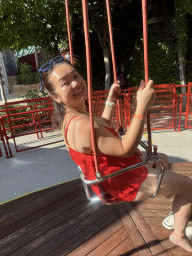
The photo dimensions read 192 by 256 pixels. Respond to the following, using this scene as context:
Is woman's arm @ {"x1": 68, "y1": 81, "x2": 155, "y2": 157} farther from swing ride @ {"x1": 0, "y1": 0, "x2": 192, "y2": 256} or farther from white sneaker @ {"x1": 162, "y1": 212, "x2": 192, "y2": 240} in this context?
white sneaker @ {"x1": 162, "y1": 212, "x2": 192, "y2": 240}

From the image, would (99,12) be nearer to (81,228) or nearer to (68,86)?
(68,86)

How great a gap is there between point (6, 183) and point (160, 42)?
7.83 m

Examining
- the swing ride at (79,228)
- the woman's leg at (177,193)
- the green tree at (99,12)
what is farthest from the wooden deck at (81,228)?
the green tree at (99,12)

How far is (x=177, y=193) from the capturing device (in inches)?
44.3

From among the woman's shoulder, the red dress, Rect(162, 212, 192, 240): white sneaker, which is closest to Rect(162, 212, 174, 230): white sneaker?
Rect(162, 212, 192, 240): white sneaker

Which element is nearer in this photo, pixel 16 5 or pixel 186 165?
pixel 186 165

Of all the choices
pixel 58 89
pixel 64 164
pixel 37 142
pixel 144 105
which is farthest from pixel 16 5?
pixel 144 105

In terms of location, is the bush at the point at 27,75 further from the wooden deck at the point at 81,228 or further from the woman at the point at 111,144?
the woman at the point at 111,144

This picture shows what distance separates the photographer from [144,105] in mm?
869

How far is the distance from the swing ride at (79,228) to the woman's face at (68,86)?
290 mm

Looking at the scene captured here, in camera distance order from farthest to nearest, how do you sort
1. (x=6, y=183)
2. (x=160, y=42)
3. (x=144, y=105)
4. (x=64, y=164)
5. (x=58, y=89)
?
(x=160, y=42)
(x=64, y=164)
(x=6, y=183)
(x=58, y=89)
(x=144, y=105)

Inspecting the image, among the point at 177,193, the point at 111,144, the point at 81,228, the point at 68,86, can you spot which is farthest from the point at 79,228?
the point at 68,86

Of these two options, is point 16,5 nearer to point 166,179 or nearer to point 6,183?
point 6,183

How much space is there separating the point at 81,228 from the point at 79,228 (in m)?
0.02
